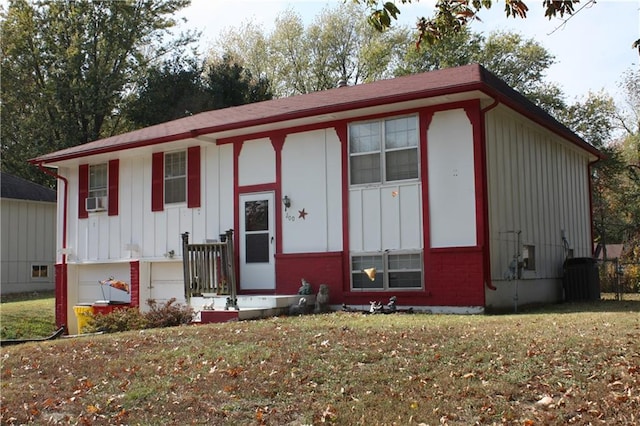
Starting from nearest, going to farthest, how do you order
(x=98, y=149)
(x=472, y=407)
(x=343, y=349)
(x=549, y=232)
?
(x=472, y=407)
(x=343, y=349)
(x=549, y=232)
(x=98, y=149)

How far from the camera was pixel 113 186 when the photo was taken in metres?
17.7

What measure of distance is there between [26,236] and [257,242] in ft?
53.7

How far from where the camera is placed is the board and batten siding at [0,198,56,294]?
26.7 m

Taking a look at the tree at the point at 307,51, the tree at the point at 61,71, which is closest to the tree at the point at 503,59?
the tree at the point at 307,51

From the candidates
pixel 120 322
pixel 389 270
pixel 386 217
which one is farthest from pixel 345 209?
pixel 120 322

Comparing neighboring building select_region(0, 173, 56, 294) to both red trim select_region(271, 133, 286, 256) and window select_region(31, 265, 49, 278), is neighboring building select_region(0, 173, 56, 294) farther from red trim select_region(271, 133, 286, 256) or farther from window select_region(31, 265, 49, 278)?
red trim select_region(271, 133, 286, 256)

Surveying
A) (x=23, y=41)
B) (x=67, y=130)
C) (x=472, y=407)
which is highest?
(x=23, y=41)

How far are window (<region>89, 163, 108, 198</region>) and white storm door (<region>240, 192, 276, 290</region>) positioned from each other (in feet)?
15.9

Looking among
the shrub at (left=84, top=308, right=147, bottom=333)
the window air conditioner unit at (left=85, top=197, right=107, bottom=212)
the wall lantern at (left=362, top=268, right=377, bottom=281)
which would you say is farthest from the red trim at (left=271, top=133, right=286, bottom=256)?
the window air conditioner unit at (left=85, top=197, right=107, bottom=212)

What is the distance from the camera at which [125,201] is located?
1744 cm

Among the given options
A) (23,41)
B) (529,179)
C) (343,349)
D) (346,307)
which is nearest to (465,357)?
(343,349)

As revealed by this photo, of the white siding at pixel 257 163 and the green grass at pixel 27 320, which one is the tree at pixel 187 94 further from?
the white siding at pixel 257 163

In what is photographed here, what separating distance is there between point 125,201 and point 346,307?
23.4 feet

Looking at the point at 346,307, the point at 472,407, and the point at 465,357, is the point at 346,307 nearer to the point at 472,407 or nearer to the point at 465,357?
the point at 465,357
